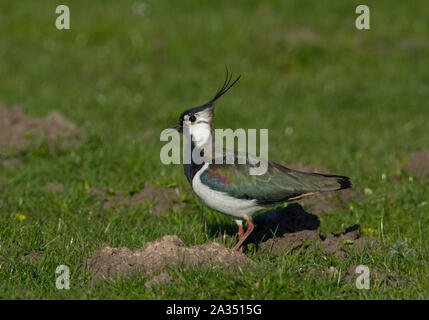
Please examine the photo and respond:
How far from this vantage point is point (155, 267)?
492 cm

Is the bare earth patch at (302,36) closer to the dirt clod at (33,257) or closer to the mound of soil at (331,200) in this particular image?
the mound of soil at (331,200)

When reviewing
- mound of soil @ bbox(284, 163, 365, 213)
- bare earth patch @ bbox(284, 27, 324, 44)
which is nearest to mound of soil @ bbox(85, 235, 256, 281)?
mound of soil @ bbox(284, 163, 365, 213)

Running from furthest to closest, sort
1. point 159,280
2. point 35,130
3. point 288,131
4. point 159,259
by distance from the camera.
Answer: point 288,131
point 35,130
point 159,259
point 159,280

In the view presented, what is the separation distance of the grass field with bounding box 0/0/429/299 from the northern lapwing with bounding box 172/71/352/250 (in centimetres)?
55

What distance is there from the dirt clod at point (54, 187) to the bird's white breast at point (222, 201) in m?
2.64

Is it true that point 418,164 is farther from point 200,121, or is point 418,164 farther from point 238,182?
point 200,121

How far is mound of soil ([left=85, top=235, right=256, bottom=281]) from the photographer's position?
491 centimetres

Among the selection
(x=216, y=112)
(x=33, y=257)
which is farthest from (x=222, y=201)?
(x=216, y=112)

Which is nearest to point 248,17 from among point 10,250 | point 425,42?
point 425,42

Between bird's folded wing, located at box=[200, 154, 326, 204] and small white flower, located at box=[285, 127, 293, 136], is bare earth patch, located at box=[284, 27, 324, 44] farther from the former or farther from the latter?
bird's folded wing, located at box=[200, 154, 326, 204]

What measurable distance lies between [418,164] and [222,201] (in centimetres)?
376

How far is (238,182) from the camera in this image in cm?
542

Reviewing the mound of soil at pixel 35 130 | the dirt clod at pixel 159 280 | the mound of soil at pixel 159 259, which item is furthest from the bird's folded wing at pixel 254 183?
the mound of soil at pixel 35 130

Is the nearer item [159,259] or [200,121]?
[159,259]
